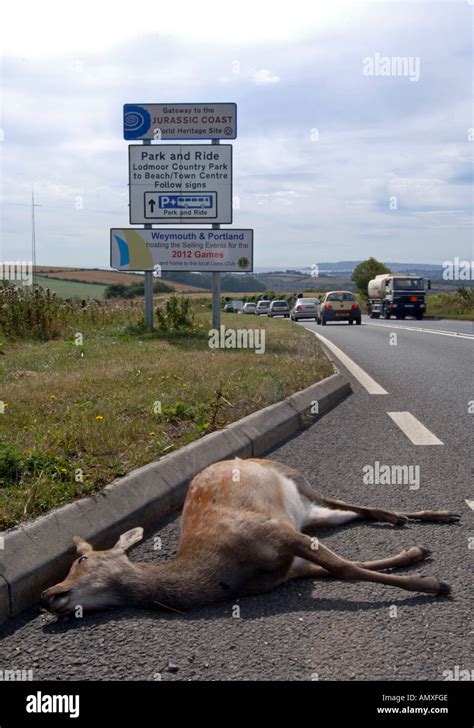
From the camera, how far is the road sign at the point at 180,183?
1928 centimetres

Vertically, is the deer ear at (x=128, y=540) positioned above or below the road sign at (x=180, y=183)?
below

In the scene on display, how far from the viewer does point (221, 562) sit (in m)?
3.83

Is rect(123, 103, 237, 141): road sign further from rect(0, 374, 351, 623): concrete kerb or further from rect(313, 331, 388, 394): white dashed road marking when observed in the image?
rect(0, 374, 351, 623): concrete kerb

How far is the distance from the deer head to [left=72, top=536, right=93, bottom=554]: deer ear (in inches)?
6.9

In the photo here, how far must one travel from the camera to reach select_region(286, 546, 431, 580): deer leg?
414 cm

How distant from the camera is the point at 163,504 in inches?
211

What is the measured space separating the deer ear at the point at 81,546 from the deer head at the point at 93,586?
0.17m

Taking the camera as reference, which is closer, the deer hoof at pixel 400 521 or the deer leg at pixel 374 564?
the deer leg at pixel 374 564

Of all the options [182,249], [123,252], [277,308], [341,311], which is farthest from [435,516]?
[277,308]

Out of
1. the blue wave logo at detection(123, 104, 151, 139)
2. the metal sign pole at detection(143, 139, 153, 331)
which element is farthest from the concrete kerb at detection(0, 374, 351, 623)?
the blue wave logo at detection(123, 104, 151, 139)

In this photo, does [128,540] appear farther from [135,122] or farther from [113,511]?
[135,122]

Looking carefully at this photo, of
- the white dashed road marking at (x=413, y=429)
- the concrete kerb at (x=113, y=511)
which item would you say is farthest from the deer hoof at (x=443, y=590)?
the white dashed road marking at (x=413, y=429)

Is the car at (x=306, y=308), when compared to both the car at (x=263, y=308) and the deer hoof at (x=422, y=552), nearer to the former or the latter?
the car at (x=263, y=308)
